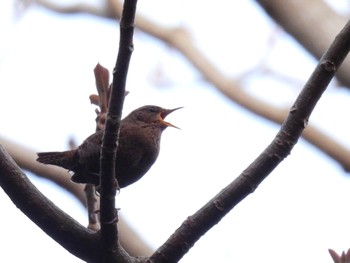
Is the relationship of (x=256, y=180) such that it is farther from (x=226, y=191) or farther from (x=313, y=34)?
(x=313, y=34)

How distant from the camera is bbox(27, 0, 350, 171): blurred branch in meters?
4.26

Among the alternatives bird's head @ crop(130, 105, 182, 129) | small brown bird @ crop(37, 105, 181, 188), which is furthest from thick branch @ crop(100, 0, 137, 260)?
bird's head @ crop(130, 105, 182, 129)

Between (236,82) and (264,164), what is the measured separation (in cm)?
363

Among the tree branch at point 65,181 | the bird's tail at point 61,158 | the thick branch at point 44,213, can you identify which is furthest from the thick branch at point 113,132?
the tree branch at point 65,181

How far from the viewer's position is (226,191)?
7.34 ft

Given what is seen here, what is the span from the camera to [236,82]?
5805 millimetres

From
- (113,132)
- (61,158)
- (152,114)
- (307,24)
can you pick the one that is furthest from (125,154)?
(307,24)

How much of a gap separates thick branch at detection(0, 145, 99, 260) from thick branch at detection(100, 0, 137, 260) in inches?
2.5

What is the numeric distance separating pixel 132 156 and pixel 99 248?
74 centimetres

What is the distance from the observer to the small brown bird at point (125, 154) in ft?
9.59

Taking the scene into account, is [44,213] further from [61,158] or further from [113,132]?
[61,158]

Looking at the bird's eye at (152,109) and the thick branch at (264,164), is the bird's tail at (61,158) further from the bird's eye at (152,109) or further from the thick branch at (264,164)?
the thick branch at (264,164)

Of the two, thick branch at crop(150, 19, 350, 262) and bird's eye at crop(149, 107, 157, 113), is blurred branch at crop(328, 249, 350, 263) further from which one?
bird's eye at crop(149, 107, 157, 113)

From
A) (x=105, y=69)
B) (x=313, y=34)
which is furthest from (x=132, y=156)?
(x=313, y=34)
